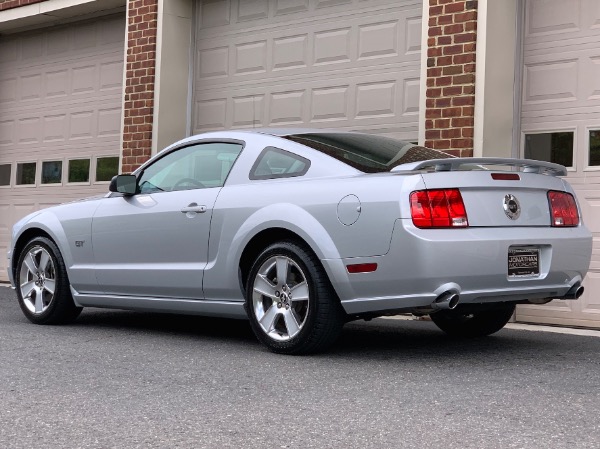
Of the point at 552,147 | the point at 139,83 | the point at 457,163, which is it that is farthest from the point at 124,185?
the point at 139,83

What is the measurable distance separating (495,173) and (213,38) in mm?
6525

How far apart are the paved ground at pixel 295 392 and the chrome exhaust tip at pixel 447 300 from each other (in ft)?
1.17

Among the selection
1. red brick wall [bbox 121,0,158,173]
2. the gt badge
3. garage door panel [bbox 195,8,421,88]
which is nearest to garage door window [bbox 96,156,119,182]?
red brick wall [bbox 121,0,158,173]

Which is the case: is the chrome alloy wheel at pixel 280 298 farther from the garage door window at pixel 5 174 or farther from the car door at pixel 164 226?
the garage door window at pixel 5 174

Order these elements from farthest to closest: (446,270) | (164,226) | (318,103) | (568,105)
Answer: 1. (318,103)
2. (568,105)
3. (164,226)
4. (446,270)

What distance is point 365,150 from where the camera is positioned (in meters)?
6.57

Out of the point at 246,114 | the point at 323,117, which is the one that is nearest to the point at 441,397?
the point at 323,117

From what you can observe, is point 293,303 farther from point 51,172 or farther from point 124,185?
point 51,172

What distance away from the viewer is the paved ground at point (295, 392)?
4.01m

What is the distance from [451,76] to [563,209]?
9.98 ft

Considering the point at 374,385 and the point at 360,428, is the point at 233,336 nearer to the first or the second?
the point at 374,385

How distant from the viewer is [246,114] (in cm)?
1134

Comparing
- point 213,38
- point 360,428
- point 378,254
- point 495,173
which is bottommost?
point 360,428

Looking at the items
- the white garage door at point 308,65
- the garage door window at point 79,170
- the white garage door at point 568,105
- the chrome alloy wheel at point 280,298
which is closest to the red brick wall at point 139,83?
the white garage door at point 308,65
